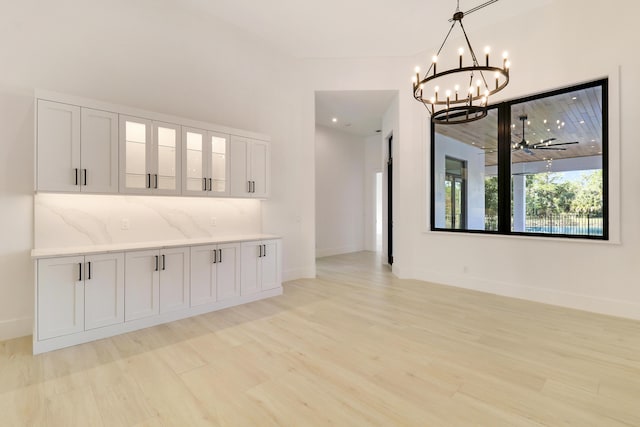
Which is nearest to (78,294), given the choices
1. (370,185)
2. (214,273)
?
(214,273)

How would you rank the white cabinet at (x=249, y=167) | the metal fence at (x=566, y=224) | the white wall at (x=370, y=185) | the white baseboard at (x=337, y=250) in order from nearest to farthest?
the metal fence at (x=566, y=224) → the white cabinet at (x=249, y=167) → the white baseboard at (x=337, y=250) → the white wall at (x=370, y=185)

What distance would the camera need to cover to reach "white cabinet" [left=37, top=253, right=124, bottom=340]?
2.71 meters

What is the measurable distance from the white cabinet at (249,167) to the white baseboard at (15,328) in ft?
8.44

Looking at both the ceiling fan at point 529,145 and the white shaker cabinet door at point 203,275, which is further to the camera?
the ceiling fan at point 529,145

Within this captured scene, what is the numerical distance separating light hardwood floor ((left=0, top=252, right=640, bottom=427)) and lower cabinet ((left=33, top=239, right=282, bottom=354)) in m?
0.17

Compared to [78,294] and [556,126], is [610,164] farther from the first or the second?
[78,294]

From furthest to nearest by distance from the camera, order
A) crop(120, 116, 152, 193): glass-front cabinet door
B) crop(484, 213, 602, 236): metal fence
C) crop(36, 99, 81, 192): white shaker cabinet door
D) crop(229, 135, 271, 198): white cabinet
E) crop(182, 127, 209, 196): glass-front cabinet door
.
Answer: crop(229, 135, 271, 198): white cabinet
crop(484, 213, 602, 236): metal fence
crop(182, 127, 209, 196): glass-front cabinet door
crop(120, 116, 152, 193): glass-front cabinet door
crop(36, 99, 81, 192): white shaker cabinet door

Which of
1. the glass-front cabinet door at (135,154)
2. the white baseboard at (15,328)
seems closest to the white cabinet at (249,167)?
the glass-front cabinet door at (135,154)

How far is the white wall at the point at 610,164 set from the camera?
3.60m

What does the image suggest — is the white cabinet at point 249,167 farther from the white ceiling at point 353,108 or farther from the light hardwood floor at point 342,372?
the white ceiling at point 353,108

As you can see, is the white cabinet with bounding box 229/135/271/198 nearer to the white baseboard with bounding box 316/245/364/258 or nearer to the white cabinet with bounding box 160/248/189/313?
the white cabinet with bounding box 160/248/189/313

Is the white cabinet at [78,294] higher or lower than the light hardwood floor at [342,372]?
higher

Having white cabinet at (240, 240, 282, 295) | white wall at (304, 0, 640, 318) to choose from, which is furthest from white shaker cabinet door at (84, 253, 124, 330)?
white wall at (304, 0, 640, 318)

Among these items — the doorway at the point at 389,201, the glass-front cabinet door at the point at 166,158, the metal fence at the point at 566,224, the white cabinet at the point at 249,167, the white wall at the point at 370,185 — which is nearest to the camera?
the glass-front cabinet door at the point at 166,158
